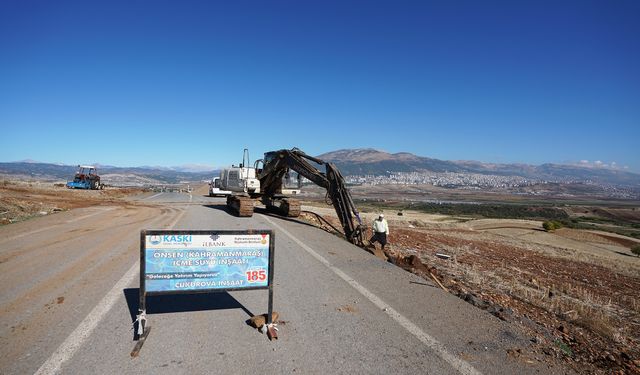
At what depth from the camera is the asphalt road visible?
441 centimetres

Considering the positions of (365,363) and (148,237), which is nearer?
(365,363)

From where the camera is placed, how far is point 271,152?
2133 centimetres

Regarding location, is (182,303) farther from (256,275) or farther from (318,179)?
(318,179)

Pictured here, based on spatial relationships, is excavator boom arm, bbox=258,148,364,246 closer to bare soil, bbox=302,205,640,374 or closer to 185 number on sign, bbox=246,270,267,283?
bare soil, bbox=302,205,640,374

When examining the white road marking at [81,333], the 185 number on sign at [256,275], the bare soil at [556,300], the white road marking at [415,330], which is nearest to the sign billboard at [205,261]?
the 185 number on sign at [256,275]

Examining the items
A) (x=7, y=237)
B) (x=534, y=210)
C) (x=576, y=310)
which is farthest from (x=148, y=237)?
(x=534, y=210)

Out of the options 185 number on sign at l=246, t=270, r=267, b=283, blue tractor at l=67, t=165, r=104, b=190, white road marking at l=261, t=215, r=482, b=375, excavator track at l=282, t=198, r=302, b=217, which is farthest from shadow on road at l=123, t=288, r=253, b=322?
blue tractor at l=67, t=165, r=104, b=190

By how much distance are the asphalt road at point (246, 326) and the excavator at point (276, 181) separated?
8.72 meters

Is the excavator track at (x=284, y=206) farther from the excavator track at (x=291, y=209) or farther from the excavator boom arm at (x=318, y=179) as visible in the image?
the excavator boom arm at (x=318, y=179)

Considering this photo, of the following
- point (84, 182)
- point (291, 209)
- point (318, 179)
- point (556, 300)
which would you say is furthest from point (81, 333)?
point (84, 182)

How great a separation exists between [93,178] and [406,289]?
5343 cm

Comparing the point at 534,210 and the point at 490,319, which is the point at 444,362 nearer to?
the point at 490,319

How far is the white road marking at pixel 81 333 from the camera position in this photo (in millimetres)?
4159

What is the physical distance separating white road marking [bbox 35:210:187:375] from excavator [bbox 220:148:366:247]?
10152mm
